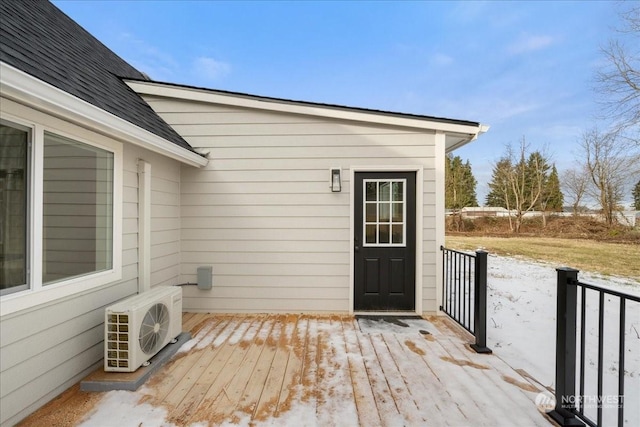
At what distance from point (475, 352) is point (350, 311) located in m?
→ 1.44

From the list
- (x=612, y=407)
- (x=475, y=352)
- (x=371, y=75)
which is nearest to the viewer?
(x=612, y=407)

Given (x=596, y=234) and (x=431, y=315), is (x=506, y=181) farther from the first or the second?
(x=431, y=315)

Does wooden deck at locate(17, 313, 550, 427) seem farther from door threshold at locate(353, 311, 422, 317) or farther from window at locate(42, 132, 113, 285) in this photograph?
window at locate(42, 132, 113, 285)

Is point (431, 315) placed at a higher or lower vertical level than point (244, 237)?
lower

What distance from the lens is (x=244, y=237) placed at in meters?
3.64

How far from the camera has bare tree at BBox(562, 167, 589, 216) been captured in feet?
43.7

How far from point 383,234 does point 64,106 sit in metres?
3.20

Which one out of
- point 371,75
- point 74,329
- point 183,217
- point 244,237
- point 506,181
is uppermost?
point 371,75

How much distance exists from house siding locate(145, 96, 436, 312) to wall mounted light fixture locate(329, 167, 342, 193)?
6 cm

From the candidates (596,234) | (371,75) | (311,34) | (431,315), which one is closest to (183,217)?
(431,315)

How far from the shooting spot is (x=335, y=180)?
11.6 feet

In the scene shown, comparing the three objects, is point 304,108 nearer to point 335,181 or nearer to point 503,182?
point 335,181

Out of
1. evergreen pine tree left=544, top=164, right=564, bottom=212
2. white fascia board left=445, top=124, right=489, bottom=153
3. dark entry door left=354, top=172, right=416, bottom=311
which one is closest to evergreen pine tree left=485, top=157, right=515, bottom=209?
Result: evergreen pine tree left=544, top=164, right=564, bottom=212

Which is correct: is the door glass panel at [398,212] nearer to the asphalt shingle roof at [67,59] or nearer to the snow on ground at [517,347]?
the snow on ground at [517,347]
